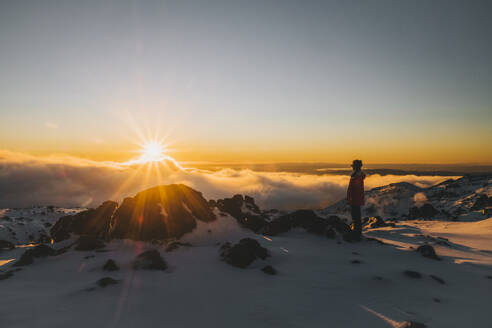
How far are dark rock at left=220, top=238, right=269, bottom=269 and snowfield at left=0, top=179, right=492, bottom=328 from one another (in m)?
0.26

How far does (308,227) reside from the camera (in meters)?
15.4

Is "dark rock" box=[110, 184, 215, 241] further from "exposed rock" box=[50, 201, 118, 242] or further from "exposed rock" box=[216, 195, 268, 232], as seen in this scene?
"exposed rock" box=[216, 195, 268, 232]

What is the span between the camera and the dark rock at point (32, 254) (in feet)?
29.8

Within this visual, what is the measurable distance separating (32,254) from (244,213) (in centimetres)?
1508

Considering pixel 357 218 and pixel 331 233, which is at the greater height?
pixel 357 218

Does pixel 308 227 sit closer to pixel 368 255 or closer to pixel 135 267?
pixel 368 255

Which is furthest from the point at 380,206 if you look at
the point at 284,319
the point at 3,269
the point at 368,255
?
the point at 3,269

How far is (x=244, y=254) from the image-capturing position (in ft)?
30.2

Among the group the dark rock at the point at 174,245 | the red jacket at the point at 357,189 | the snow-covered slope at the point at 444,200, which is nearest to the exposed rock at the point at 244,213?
the dark rock at the point at 174,245

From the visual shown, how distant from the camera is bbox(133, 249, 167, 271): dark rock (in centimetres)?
856

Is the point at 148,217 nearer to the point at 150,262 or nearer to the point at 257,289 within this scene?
the point at 150,262

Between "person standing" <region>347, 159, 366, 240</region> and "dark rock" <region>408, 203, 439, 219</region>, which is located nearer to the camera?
"person standing" <region>347, 159, 366, 240</region>

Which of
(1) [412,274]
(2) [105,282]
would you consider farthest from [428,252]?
(2) [105,282]

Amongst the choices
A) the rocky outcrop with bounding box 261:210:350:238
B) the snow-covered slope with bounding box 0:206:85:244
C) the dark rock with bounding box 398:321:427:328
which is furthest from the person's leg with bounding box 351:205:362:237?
the snow-covered slope with bounding box 0:206:85:244
